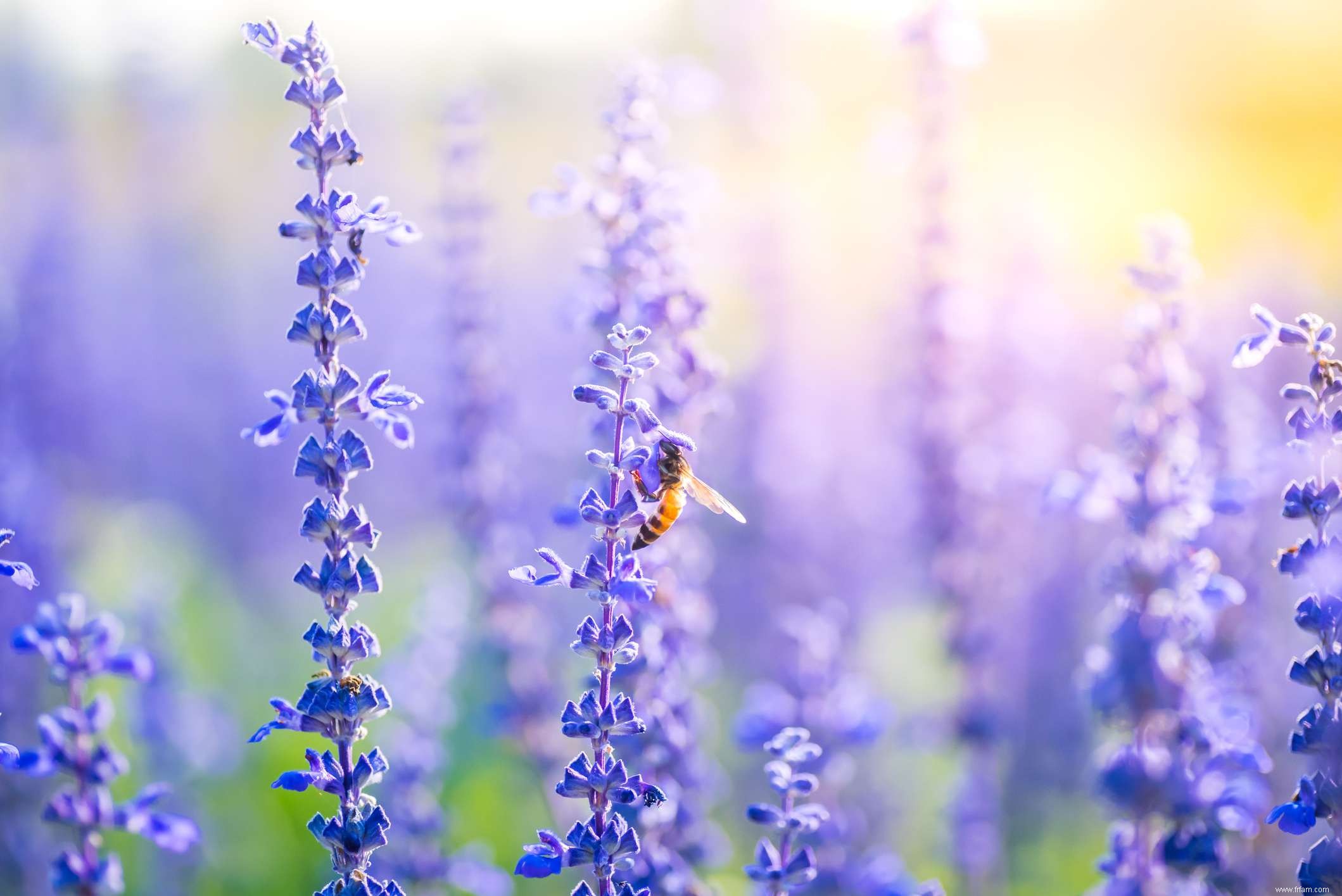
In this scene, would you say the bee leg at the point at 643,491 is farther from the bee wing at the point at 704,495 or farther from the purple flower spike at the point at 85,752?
the purple flower spike at the point at 85,752

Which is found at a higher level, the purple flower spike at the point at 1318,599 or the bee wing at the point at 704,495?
the bee wing at the point at 704,495

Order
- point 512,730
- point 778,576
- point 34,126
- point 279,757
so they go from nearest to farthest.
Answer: point 512,730 < point 279,757 < point 778,576 < point 34,126

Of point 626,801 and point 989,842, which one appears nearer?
point 626,801

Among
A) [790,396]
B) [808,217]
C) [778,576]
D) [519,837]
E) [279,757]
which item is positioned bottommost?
[519,837]

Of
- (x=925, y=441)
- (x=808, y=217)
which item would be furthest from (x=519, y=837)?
(x=808, y=217)

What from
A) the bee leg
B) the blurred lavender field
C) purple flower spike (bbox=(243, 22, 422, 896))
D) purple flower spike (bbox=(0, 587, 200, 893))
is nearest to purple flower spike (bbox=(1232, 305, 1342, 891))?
the blurred lavender field

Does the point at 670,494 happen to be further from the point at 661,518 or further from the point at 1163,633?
the point at 1163,633

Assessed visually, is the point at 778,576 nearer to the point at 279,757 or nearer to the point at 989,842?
the point at 989,842

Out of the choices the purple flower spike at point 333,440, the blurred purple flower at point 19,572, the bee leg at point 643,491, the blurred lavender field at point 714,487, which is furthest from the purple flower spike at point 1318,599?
the blurred purple flower at point 19,572
